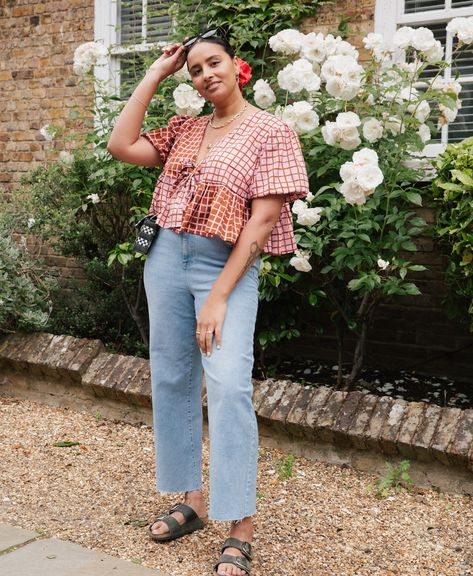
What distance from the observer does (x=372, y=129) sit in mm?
3900

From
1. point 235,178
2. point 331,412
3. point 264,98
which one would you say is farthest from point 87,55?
point 331,412

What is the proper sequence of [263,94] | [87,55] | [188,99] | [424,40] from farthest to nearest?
[87,55] → [263,94] → [188,99] → [424,40]

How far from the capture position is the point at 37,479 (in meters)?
3.62

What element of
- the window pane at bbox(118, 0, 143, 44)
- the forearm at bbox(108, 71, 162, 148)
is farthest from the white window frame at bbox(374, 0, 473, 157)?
the forearm at bbox(108, 71, 162, 148)

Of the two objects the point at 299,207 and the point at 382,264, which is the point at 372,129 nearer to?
the point at 299,207

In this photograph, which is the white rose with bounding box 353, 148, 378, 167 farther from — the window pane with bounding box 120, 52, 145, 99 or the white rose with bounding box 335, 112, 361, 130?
the window pane with bounding box 120, 52, 145, 99

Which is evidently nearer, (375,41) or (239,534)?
(239,534)

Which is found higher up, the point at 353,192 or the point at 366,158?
the point at 366,158

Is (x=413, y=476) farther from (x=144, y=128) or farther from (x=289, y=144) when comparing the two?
(x=144, y=128)

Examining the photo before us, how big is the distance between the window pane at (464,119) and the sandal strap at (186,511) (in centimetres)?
306

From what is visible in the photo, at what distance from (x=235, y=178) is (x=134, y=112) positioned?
1.80 ft

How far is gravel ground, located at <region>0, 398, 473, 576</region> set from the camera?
2.81 m

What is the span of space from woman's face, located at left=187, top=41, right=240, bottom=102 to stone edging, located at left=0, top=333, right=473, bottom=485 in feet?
5.79

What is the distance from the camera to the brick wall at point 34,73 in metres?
6.31
